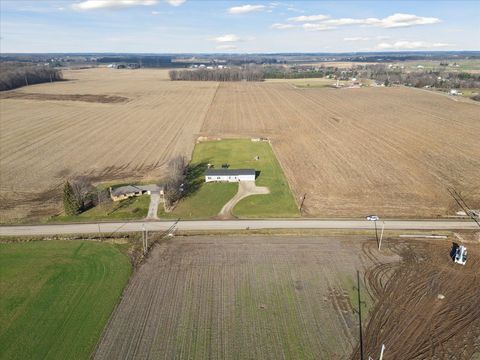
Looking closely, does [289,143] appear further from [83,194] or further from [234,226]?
[83,194]

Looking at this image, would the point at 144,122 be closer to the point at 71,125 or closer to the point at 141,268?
the point at 71,125

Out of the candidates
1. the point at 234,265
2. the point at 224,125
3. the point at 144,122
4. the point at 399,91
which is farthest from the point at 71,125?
the point at 399,91

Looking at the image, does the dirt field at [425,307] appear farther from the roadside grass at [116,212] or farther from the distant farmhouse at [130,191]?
the distant farmhouse at [130,191]

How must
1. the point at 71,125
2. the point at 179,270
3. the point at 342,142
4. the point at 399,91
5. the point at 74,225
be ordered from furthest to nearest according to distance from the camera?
1. the point at 399,91
2. the point at 71,125
3. the point at 342,142
4. the point at 74,225
5. the point at 179,270

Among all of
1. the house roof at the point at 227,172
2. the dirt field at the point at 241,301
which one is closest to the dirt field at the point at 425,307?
the dirt field at the point at 241,301

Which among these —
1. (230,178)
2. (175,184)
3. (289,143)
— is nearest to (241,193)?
(230,178)

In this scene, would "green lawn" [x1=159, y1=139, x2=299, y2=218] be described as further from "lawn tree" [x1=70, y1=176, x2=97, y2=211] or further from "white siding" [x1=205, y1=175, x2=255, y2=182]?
"lawn tree" [x1=70, y1=176, x2=97, y2=211]
